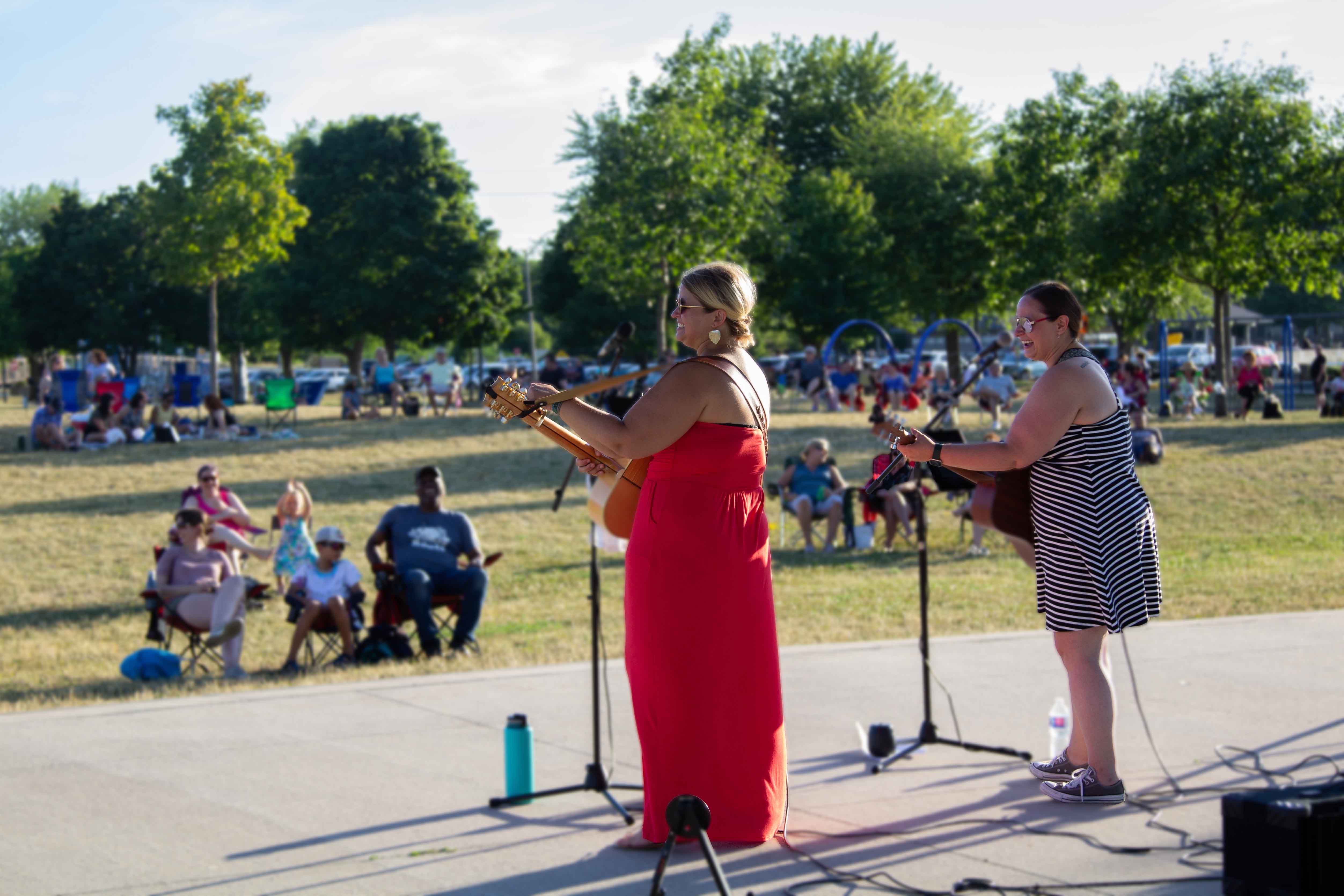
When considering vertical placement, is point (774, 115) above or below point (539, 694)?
above

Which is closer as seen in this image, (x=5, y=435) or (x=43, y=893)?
(x=43, y=893)

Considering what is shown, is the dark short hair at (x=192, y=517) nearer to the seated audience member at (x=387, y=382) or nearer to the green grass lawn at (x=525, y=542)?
the green grass lawn at (x=525, y=542)

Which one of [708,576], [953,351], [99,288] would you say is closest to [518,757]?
[708,576]

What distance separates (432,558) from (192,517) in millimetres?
1920

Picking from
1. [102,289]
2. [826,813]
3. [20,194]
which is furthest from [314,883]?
[20,194]

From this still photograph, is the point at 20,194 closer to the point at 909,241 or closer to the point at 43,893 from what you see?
the point at 909,241

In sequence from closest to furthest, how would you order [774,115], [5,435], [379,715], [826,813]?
1. [826,813]
2. [379,715]
3. [5,435]
4. [774,115]

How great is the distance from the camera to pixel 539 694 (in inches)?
304

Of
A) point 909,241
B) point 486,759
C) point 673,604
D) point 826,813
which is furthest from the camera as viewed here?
point 909,241

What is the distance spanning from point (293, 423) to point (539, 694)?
18.6m

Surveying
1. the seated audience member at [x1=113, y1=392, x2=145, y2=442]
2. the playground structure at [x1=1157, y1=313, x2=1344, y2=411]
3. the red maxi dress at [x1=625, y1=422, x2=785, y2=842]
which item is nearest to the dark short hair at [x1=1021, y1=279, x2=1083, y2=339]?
the red maxi dress at [x1=625, y1=422, x2=785, y2=842]

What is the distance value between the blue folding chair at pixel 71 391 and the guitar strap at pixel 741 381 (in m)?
24.1

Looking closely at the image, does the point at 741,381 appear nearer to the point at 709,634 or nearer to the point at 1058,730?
the point at 709,634

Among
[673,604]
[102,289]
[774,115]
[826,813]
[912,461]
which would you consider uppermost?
[774,115]
